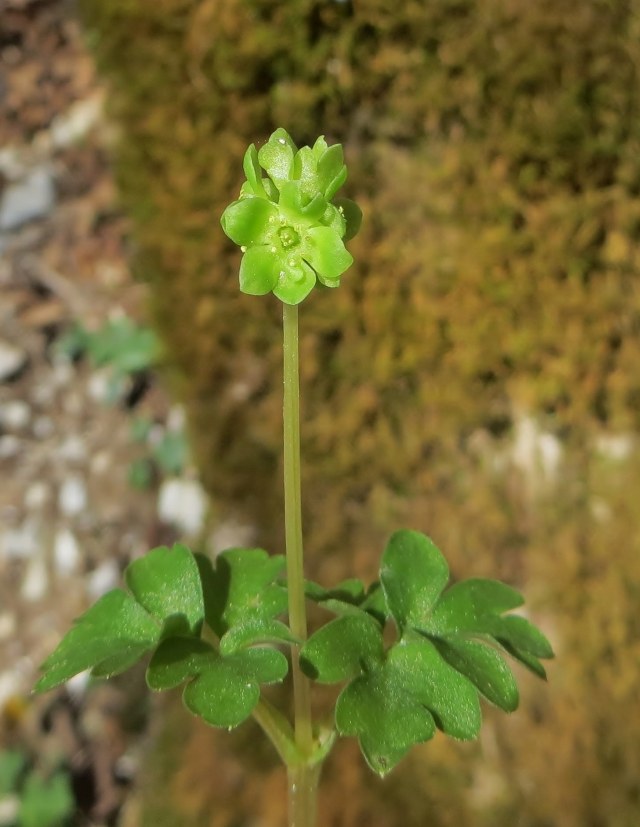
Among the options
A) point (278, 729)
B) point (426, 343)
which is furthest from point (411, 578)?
point (426, 343)

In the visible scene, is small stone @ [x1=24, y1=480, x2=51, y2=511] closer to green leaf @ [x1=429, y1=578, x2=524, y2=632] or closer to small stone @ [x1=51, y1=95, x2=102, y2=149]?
small stone @ [x1=51, y1=95, x2=102, y2=149]

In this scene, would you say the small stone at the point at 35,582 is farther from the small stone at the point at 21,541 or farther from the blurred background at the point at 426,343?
the blurred background at the point at 426,343

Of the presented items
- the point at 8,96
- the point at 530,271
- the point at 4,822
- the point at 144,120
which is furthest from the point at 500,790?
the point at 8,96

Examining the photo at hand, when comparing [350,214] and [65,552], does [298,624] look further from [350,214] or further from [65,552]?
[65,552]

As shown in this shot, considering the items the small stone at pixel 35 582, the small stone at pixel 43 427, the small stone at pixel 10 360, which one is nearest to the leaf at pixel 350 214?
the small stone at pixel 35 582

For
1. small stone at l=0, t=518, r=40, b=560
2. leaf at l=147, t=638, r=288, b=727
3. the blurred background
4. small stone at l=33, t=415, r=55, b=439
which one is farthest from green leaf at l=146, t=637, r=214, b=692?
small stone at l=33, t=415, r=55, b=439
